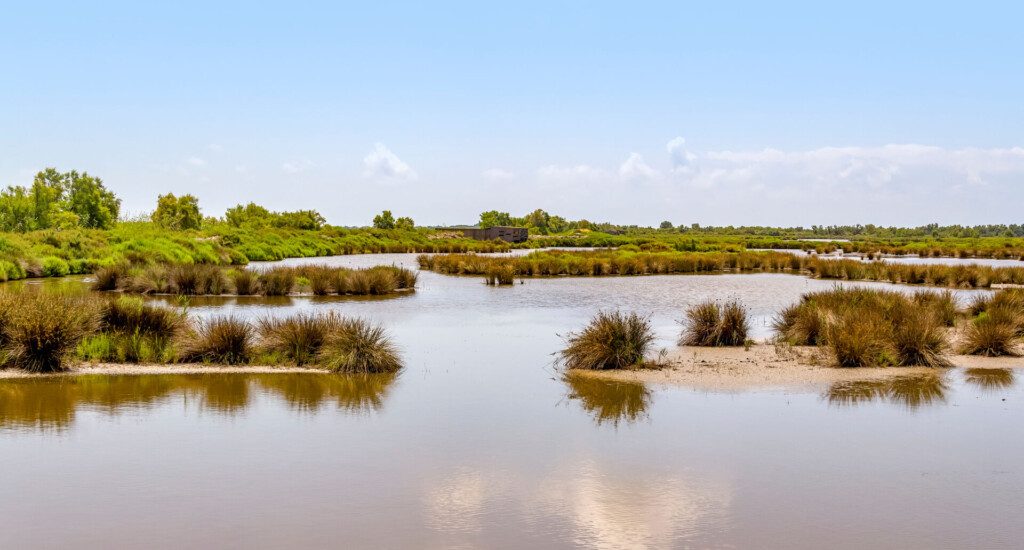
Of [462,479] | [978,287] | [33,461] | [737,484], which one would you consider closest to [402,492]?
[462,479]

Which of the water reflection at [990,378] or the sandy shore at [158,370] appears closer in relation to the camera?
the sandy shore at [158,370]

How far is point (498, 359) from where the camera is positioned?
1509cm

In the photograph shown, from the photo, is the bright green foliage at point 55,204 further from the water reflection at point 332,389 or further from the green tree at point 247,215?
the water reflection at point 332,389

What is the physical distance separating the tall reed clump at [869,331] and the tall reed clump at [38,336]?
42.6 feet

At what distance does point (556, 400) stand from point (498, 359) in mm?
3680

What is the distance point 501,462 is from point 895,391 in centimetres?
710

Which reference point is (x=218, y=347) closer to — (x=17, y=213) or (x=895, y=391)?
(x=895, y=391)

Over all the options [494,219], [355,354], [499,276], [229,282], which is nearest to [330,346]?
[355,354]

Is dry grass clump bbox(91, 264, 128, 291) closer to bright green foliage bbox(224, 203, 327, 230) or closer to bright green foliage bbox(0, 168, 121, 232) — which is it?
bright green foliage bbox(0, 168, 121, 232)

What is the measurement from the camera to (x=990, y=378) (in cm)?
1348

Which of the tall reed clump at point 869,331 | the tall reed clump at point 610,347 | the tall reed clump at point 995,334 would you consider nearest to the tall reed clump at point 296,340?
the tall reed clump at point 610,347

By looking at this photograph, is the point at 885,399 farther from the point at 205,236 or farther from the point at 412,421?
the point at 205,236

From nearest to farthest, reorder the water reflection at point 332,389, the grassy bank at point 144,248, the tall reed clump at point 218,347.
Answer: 1. the water reflection at point 332,389
2. the tall reed clump at point 218,347
3. the grassy bank at point 144,248

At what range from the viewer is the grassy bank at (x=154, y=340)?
41.4 ft
